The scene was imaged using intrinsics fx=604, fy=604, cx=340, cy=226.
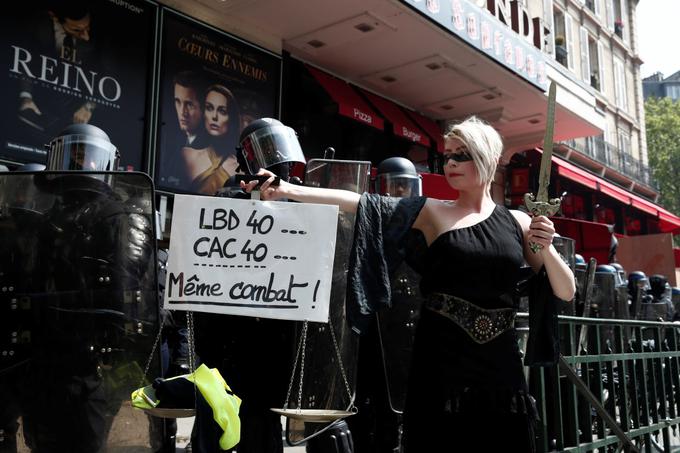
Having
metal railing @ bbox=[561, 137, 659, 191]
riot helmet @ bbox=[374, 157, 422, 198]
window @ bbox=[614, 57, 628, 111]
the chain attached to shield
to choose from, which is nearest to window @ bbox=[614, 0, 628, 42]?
window @ bbox=[614, 57, 628, 111]

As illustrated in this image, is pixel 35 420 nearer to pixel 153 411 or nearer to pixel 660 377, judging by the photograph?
pixel 153 411

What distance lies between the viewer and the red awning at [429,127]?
11539 millimetres

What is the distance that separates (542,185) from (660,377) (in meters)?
3.22

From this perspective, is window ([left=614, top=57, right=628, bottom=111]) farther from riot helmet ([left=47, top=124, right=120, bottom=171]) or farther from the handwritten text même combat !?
the handwritten text même combat !

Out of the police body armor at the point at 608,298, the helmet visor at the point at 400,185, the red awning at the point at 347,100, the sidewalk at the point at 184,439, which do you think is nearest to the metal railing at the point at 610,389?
the police body armor at the point at 608,298

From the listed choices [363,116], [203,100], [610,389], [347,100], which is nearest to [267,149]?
[610,389]

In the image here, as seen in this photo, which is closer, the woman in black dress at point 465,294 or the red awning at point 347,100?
the woman in black dress at point 465,294

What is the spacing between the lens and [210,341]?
8.73 ft

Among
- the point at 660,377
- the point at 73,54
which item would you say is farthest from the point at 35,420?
the point at 73,54

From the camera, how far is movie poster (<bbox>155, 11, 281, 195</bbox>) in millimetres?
7586

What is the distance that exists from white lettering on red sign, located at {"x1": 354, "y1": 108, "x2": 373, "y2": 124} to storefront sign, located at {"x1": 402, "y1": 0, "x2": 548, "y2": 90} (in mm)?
1937

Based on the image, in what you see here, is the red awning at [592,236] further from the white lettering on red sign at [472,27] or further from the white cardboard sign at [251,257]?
the white cardboard sign at [251,257]

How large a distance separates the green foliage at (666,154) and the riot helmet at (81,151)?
125 ft

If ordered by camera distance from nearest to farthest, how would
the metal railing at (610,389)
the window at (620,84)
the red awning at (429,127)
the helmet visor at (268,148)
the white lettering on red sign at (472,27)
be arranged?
the helmet visor at (268,148) → the metal railing at (610,389) → the white lettering on red sign at (472,27) → the red awning at (429,127) → the window at (620,84)
